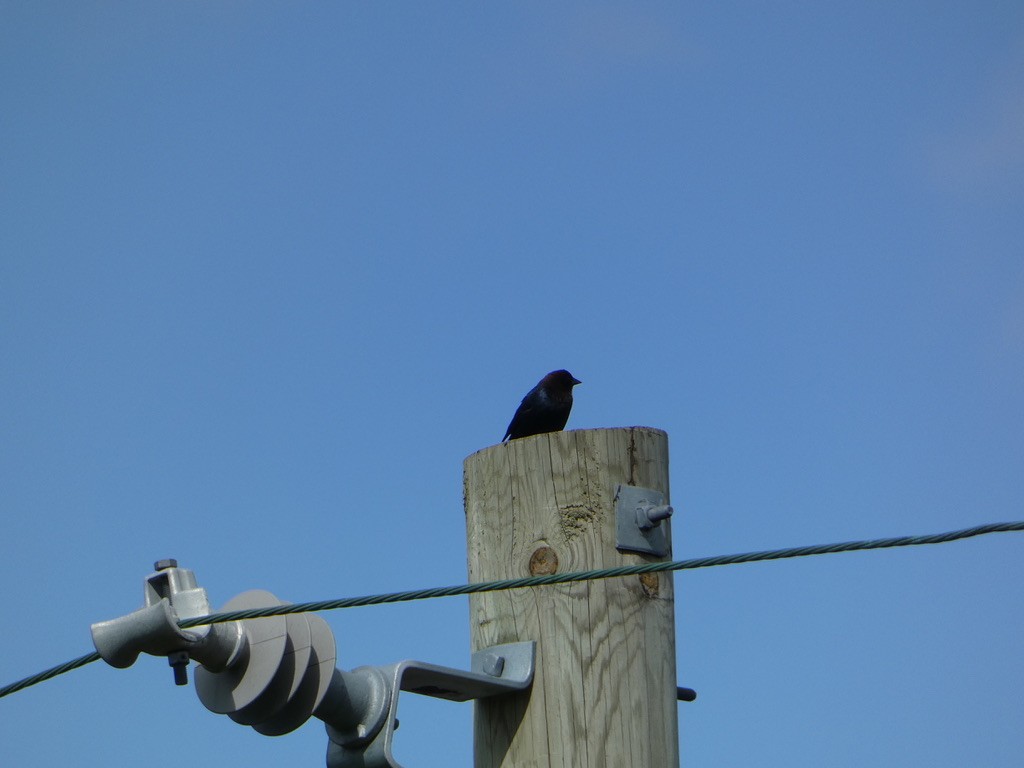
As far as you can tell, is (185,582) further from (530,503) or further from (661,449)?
(661,449)

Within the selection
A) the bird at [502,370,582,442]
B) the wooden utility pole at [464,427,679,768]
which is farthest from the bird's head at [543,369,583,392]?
the wooden utility pole at [464,427,679,768]

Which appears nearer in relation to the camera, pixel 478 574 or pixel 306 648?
pixel 306 648

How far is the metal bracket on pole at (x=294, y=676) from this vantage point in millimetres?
3238

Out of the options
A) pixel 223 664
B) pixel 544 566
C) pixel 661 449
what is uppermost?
pixel 661 449

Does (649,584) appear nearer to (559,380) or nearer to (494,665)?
(494,665)

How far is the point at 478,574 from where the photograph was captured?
11.6 ft

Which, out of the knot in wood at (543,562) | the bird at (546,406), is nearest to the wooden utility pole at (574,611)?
the knot in wood at (543,562)

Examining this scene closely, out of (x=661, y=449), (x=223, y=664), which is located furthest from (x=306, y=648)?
(x=661, y=449)

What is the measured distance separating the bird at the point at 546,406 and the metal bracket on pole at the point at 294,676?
5.60m

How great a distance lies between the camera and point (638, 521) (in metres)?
3.39

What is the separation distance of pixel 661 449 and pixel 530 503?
0.36 m

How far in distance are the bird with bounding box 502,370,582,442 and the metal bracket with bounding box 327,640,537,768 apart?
5.51m

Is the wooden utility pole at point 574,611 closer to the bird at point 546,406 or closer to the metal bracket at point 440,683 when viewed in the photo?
the metal bracket at point 440,683

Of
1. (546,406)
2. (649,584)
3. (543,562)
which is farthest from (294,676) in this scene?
(546,406)
